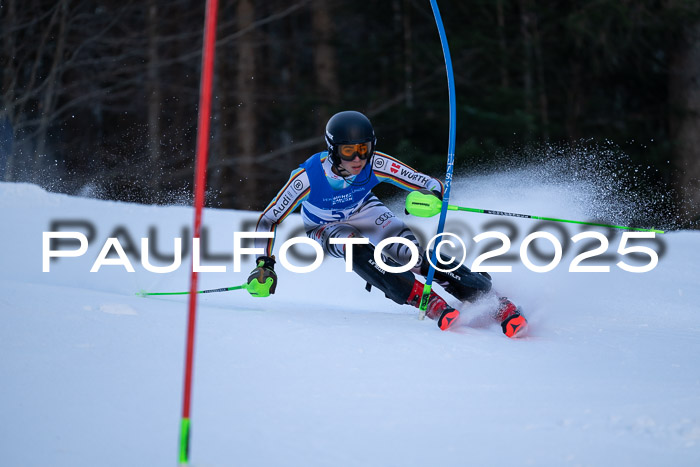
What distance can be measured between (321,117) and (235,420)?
502 inches

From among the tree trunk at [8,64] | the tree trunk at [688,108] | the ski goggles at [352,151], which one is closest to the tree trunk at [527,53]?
A: the tree trunk at [688,108]

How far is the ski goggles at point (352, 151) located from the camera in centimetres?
459

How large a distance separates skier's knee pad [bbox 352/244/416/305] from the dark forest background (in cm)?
804

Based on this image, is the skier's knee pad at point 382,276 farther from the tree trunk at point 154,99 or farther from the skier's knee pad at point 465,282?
the tree trunk at point 154,99

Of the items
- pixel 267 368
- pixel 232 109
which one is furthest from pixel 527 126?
pixel 267 368

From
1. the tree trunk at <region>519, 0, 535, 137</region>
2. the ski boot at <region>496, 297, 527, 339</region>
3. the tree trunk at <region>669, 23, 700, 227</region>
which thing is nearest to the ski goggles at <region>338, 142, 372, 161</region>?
the ski boot at <region>496, 297, 527, 339</region>

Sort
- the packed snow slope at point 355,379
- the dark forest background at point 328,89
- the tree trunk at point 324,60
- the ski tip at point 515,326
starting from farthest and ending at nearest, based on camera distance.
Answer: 1. the tree trunk at point 324,60
2. the dark forest background at point 328,89
3. the ski tip at point 515,326
4. the packed snow slope at point 355,379

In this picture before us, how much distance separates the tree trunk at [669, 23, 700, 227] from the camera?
12.3 metres

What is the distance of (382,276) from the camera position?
182 inches

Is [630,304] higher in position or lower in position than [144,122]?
lower

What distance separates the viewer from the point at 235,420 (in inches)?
114

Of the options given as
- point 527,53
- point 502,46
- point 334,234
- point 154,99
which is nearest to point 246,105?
point 154,99

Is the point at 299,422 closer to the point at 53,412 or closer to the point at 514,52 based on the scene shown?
the point at 53,412

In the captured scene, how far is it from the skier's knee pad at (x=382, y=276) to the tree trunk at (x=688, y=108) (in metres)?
8.95
